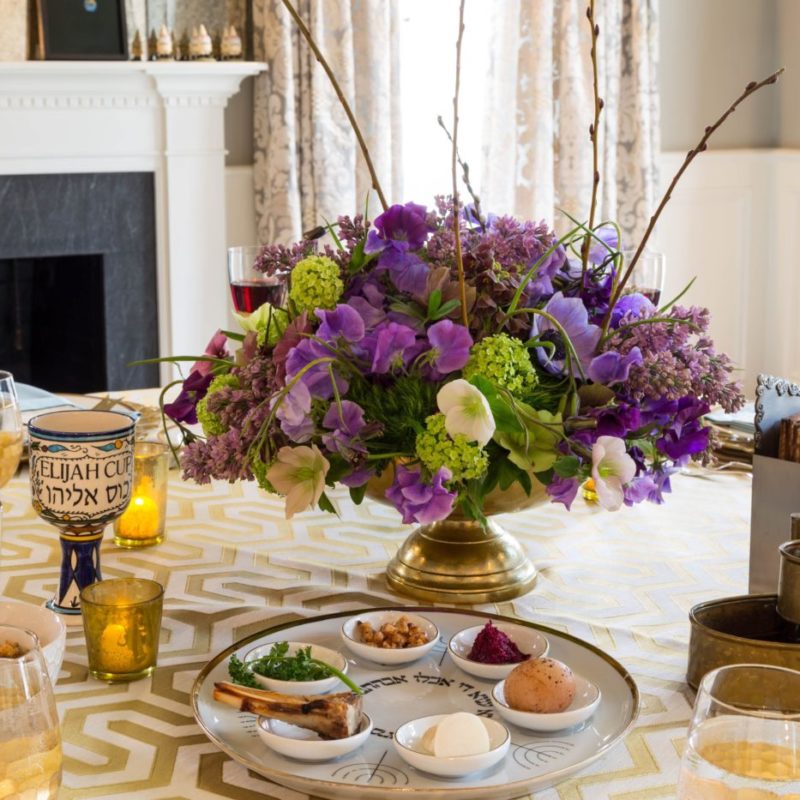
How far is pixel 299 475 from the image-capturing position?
3.69 ft

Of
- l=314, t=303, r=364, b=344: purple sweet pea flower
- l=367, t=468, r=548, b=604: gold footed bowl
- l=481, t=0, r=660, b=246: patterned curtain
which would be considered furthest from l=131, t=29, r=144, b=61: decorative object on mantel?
l=314, t=303, r=364, b=344: purple sweet pea flower

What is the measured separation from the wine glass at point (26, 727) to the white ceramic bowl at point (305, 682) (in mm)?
275

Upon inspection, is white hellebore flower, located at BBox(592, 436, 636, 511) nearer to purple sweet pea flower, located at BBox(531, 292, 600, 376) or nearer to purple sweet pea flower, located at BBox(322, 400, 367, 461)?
purple sweet pea flower, located at BBox(531, 292, 600, 376)

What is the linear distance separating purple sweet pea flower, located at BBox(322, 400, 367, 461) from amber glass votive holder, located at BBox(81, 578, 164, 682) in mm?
205

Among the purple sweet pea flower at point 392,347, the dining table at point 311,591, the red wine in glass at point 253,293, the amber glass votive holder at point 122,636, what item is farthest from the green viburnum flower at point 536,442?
the red wine in glass at point 253,293

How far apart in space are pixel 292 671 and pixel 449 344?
1.03 ft

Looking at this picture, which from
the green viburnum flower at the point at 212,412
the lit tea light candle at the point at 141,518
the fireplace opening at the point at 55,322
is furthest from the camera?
the fireplace opening at the point at 55,322

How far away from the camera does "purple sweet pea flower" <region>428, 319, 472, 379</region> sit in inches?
43.3

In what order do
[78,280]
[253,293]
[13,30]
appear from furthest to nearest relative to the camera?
[78,280] < [13,30] < [253,293]

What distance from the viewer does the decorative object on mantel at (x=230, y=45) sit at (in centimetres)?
401

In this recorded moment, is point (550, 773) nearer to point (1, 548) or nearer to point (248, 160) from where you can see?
point (1, 548)

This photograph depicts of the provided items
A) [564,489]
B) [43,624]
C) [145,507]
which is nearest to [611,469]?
[564,489]

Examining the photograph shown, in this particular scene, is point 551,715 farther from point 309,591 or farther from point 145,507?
point 145,507

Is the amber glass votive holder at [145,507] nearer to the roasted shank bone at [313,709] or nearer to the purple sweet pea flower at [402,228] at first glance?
the purple sweet pea flower at [402,228]
